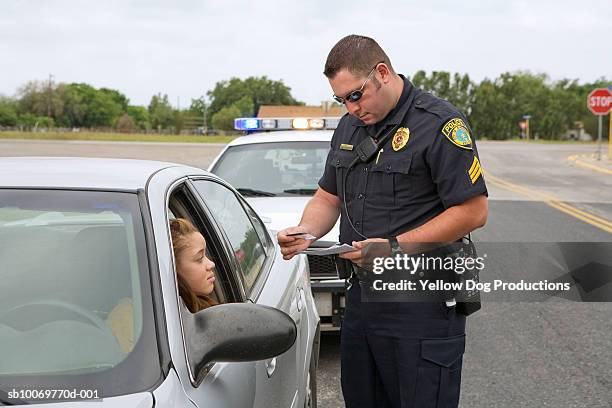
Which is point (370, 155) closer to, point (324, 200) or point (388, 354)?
point (324, 200)

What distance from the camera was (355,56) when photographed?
2664mm

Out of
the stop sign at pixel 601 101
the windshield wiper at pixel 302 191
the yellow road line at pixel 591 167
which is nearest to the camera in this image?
the windshield wiper at pixel 302 191

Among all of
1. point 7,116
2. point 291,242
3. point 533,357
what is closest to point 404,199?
point 291,242

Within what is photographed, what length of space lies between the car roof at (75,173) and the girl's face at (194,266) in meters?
0.27

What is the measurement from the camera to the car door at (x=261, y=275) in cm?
249

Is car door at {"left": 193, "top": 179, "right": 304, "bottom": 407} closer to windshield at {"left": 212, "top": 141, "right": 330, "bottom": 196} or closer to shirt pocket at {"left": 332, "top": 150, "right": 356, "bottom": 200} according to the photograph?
shirt pocket at {"left": 332, "top": 150, "right": 356, "bottom": 200}

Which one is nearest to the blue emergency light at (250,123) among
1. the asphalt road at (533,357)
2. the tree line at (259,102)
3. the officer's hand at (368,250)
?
the asphalt road at (533,357)

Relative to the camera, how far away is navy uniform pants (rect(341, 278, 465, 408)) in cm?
269

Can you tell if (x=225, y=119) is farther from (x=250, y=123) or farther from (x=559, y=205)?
(x=250, y=123)

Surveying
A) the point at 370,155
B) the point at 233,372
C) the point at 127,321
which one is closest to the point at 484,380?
the point at 370,155

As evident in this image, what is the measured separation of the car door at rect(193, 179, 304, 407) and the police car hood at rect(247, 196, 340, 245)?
116cm

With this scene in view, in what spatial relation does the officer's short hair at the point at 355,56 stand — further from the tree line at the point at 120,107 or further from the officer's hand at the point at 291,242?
the tree line at the point at 120,107

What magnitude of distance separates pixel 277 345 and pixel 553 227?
981 cm
